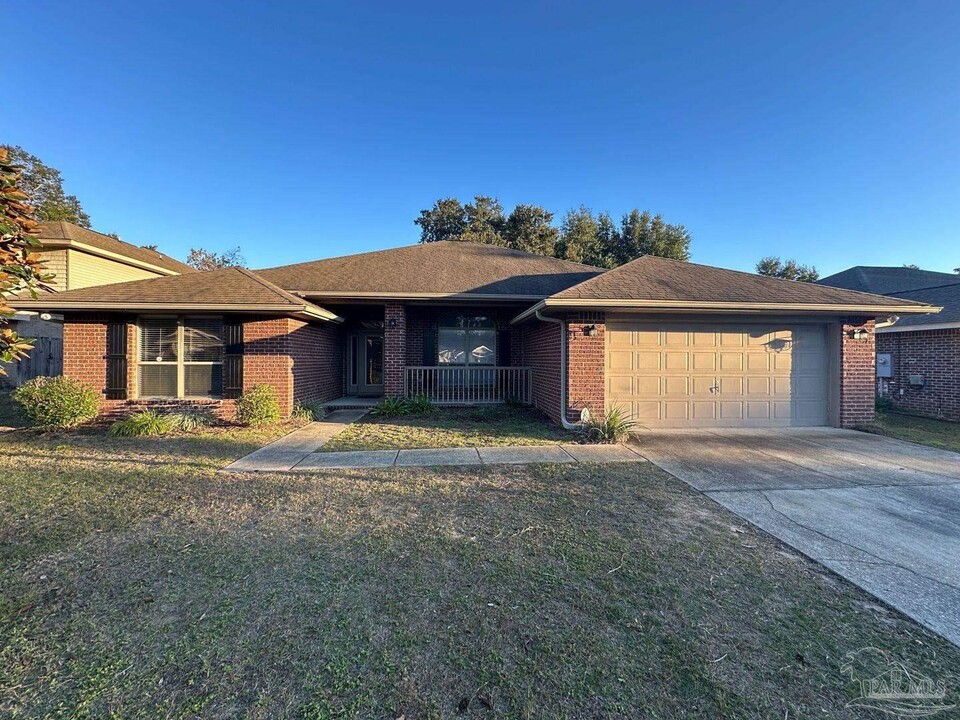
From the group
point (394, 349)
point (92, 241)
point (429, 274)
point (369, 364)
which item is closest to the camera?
point (394, 349)

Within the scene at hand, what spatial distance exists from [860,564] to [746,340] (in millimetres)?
6290

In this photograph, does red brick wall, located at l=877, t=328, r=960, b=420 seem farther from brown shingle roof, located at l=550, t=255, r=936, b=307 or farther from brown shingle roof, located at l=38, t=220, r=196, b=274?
brown shingle roof, located at l=38, t=220, r=196, b=274

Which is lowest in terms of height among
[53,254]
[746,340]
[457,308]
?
[746,340]

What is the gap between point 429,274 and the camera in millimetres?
11320

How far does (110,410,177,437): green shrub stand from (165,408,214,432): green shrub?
0.11 metres

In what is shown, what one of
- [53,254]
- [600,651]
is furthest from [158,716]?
[53,254]

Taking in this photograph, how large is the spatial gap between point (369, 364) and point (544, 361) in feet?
18.4

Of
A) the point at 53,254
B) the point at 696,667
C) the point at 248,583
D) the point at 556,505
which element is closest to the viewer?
the point at 696,667

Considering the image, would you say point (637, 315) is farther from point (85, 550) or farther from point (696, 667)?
point (85, 550)

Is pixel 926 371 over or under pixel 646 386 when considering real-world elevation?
over

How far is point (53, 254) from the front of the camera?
13.9 m

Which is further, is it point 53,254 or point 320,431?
point 53,254

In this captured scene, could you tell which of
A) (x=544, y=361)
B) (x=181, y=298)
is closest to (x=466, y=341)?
(x=544, y=361)

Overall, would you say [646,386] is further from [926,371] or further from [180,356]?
[180,356]
